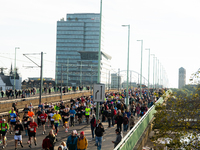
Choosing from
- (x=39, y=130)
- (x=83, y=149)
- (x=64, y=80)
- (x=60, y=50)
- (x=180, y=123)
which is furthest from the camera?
(x=60, y=50)

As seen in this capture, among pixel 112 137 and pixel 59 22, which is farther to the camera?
pixel 59 22

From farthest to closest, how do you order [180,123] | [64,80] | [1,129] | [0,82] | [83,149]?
Answer: [64,80] → [0,82] → [1,129] → [180,123] → [83,149]

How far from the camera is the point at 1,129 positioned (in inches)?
590

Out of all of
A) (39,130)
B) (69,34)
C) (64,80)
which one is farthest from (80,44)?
(39,130)

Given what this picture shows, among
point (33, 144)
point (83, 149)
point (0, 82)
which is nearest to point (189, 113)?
point (83, 149)

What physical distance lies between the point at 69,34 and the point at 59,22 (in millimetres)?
8453

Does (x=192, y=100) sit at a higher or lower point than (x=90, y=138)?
higher

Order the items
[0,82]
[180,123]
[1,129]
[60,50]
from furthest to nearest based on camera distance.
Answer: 1. [60,50]
2. [0,82]
3. [1,129]
4. [180,123]

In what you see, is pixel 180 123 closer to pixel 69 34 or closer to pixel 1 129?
pixel 1 129

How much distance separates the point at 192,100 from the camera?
14.2m

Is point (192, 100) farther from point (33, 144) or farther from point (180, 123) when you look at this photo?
point (33, 144)

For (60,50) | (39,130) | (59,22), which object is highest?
(59,22)

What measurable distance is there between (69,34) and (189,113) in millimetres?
154359

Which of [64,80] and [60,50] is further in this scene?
[60,50]
